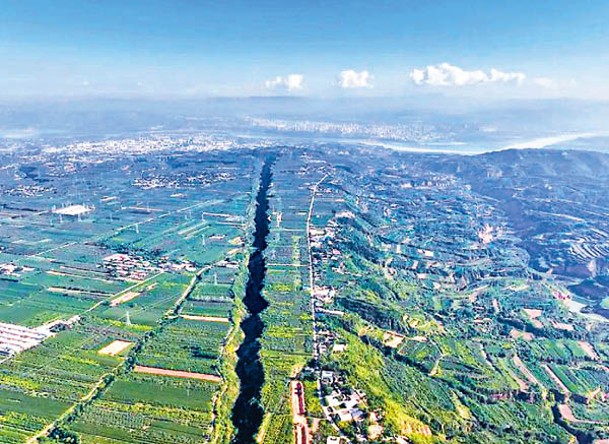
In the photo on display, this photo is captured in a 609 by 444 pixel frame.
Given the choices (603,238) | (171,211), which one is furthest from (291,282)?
(603,238)

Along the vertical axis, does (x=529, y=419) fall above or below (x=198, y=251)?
below

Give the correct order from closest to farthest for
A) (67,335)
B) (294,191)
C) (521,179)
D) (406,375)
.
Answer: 1. (406,375)
2. (67,335)
3. (294,191)
4. (521,179)

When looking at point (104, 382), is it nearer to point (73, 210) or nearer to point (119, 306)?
point (119, 306)

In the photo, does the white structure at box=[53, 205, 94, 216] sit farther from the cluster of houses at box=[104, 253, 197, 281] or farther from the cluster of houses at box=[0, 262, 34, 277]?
the cluster of houses at box=[104, 253, 197, 281]

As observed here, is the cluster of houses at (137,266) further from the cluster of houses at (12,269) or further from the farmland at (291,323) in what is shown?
the cluster of houses at (12,269)

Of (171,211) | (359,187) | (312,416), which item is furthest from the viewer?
(359,187)

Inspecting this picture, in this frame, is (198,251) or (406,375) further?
(198,251)

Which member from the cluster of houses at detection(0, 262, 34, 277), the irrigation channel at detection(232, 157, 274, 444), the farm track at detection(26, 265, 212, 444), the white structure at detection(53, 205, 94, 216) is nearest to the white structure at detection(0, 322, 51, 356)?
the farm track at detection(26, 265, 212, 444)

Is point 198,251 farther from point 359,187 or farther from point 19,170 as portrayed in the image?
point 19,170
